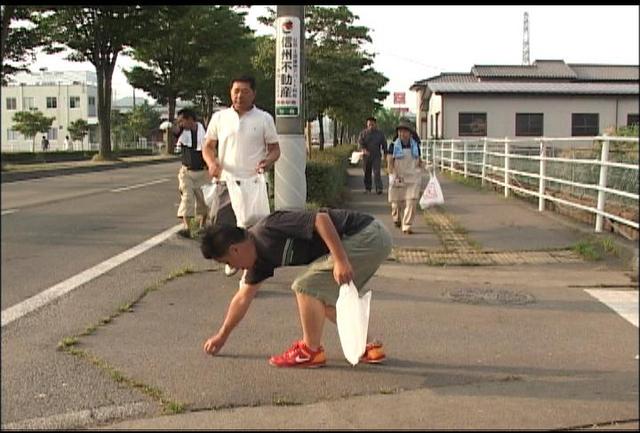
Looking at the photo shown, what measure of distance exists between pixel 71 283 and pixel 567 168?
7674 millimetres

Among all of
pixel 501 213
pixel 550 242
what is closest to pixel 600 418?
pixel 550 242

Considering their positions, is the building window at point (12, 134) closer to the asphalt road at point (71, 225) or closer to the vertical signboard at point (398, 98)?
the asphalt road at point (71, 225)

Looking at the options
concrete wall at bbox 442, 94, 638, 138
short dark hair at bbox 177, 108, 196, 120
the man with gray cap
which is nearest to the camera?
short dark hair at bbox 177, 108, 196, 120

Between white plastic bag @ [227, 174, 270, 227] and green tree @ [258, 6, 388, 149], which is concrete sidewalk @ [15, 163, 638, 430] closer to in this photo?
white plastic bag @ [227, 174, 270, 227]

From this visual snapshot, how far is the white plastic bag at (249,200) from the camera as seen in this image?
562cm

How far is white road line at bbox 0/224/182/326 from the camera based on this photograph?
543 centimetres

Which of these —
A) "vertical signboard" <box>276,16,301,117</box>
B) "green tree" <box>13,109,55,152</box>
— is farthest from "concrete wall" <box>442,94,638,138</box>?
"green tree" <box>13,109,55,152</box>

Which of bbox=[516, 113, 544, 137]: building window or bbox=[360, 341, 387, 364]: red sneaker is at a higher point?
bbox=[516, 113, 544, 137]: building window

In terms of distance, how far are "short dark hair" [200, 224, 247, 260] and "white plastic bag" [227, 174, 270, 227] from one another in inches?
69.8

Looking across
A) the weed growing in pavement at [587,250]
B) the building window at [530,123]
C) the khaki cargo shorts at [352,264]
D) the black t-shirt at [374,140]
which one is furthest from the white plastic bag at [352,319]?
the building window at [530,123]

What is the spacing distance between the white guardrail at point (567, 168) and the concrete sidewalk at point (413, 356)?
1.32 metres

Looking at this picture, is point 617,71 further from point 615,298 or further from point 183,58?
point 183,58

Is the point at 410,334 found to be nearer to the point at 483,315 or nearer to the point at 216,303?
the point at 483,315

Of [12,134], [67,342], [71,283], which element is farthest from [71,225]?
[12,134]
